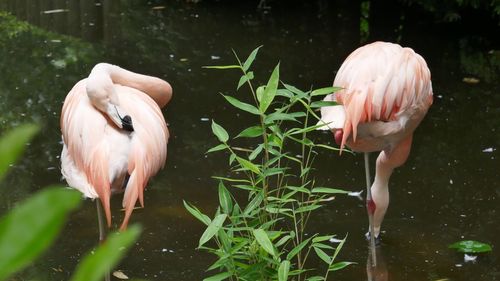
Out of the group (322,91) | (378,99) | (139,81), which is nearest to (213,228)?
(322,91)

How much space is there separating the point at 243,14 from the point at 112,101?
4.19m

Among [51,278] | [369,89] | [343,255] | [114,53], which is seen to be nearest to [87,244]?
[51,278]

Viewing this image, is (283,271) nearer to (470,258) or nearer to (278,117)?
(278,117)

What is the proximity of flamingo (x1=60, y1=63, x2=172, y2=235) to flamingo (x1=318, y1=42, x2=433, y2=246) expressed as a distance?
0.67 metres

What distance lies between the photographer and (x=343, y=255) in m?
3.39

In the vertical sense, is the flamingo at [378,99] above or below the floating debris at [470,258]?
above

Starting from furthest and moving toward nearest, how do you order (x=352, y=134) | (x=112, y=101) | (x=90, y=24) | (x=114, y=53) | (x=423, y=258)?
1. (x=90, y=24)
2. (x=114, y=53)
3. (x=423, y=258)
4. (x=352, y=134)
5. (x=112, y=101)

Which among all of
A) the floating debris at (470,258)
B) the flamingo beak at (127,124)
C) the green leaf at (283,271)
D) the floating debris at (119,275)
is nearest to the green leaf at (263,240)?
the green leaf at (283,271)

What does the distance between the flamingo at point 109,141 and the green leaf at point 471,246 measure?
4.45 feet

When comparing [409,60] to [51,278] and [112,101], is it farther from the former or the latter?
[51,278]

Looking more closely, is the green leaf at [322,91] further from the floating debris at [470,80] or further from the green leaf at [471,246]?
the floating debris at [470,80]

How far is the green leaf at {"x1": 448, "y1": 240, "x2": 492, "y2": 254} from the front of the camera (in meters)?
3.30

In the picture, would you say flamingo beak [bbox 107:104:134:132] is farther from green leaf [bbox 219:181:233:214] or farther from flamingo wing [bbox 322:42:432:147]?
flamingo wing [bbox 322:42:432:147]

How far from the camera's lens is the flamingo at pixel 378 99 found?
2.92 meters
